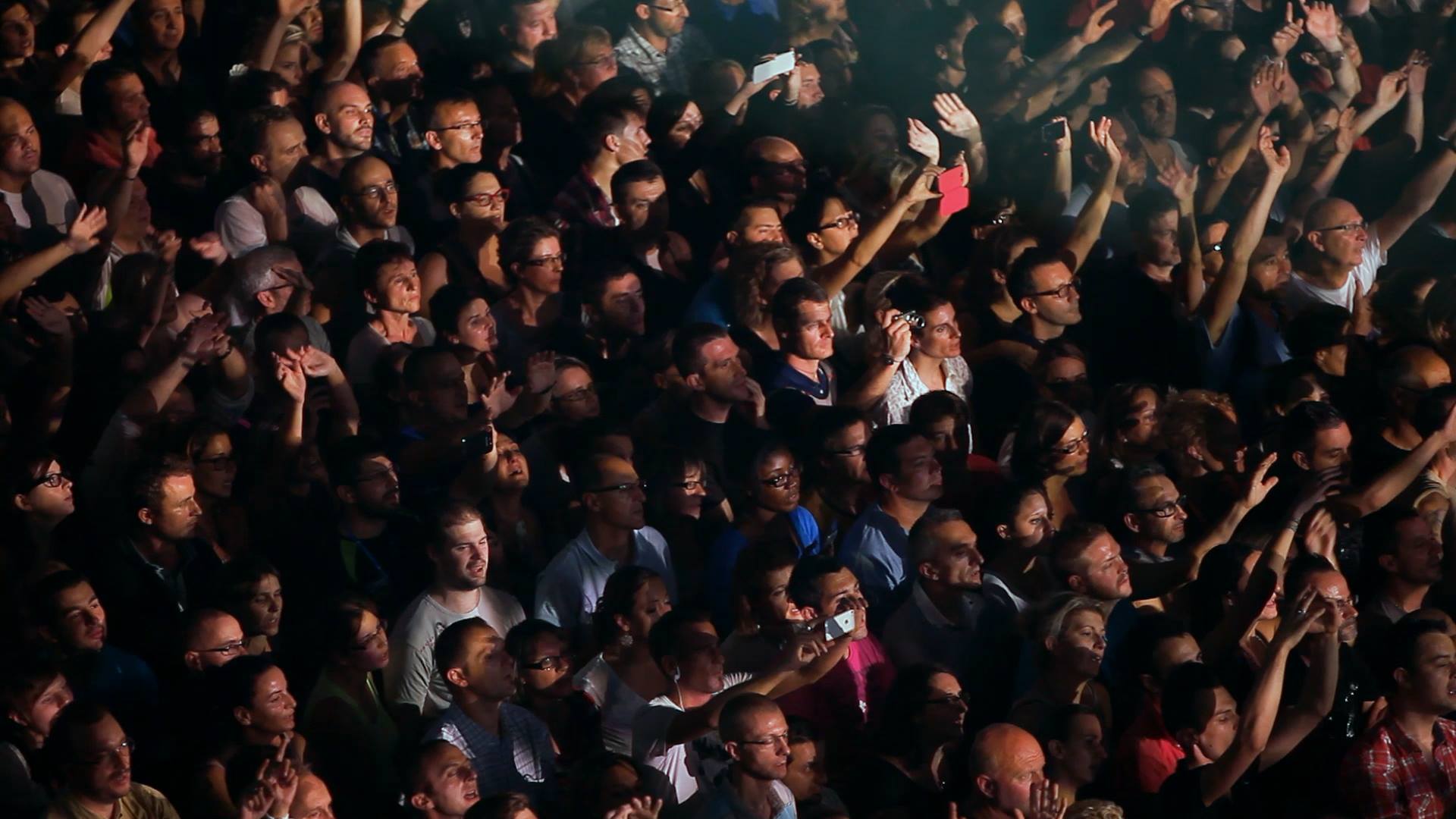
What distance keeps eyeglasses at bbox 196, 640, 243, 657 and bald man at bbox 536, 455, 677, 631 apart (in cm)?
73

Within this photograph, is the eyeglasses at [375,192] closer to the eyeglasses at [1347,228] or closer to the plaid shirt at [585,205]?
the plaid shirt at [585,205]

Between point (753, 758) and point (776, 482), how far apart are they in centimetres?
96

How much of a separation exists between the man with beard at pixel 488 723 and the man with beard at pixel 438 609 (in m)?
0.11

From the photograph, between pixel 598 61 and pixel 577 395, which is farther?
pixel 598 61

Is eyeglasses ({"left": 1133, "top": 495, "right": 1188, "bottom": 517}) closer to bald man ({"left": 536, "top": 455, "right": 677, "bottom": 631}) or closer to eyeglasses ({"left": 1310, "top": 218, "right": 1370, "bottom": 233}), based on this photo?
bald man ({"left": 536, "top": 455, "right": 677, "bottom": 631})

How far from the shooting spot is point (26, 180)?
214 inches

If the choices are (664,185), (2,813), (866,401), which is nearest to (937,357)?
(866,401)

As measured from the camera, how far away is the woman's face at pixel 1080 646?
16.6 feet

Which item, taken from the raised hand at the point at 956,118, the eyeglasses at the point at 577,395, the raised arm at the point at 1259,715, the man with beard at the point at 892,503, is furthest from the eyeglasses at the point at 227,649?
the raised hand at the point at 956,118

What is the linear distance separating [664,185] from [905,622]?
1.53 m

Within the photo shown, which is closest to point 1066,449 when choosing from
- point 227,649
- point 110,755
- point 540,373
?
point 540,373

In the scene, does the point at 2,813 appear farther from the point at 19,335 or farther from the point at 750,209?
the point at 750,209

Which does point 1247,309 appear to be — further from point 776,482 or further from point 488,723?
point 488,723

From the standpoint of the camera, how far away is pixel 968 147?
22.7 ft
